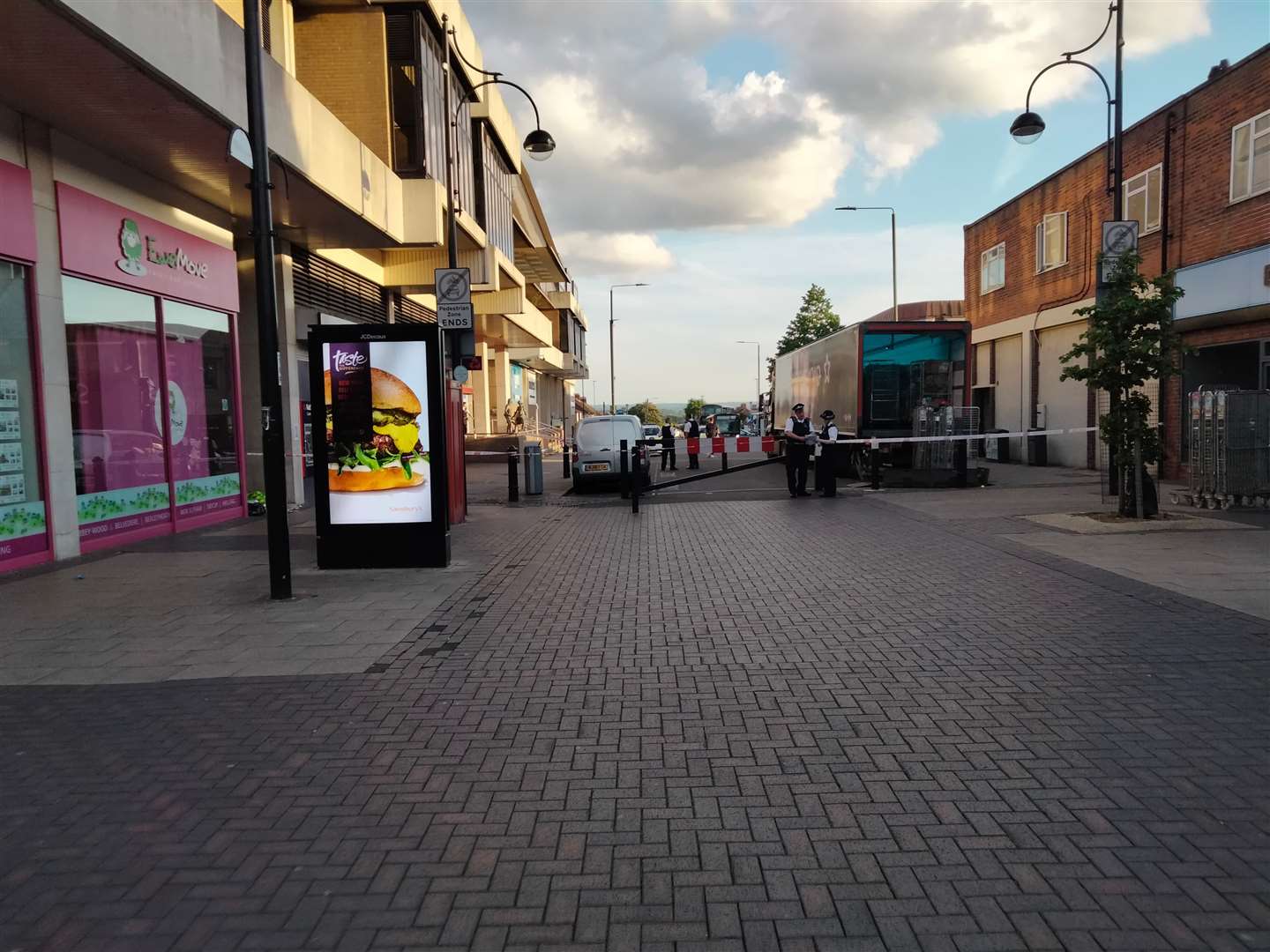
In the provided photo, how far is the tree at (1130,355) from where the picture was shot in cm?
1222

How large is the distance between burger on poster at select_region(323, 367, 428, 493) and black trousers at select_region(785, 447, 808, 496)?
9.55 metres

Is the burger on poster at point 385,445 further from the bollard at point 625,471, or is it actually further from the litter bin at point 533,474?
the litter bin at point 533,474

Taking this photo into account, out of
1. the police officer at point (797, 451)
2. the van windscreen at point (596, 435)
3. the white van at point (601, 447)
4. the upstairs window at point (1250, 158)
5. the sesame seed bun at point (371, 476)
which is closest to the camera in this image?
the sesame seed bun at point (371, 476)

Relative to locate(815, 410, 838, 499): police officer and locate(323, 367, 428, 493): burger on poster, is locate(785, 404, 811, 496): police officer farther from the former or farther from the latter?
locate(323, 367, 428, 493): burger on poster

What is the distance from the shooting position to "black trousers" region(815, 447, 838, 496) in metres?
17.6

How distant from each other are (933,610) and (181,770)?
5.49m

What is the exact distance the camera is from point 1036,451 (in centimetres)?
2650

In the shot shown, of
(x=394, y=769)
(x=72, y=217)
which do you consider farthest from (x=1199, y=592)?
(x=72, y=217)

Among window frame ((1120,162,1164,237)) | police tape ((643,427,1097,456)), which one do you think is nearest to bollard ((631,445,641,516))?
police tape ((643,427,1097,456))

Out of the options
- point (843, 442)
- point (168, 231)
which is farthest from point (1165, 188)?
point (168, 231)

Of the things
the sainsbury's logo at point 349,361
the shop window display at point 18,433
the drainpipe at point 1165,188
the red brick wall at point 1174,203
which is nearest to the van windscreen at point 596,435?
the sainsbury's logo at point 349,361

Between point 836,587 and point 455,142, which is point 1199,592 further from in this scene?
point 455,142

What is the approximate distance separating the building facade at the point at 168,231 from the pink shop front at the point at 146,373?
0.11 feet

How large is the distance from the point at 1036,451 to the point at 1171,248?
8.34 meters
